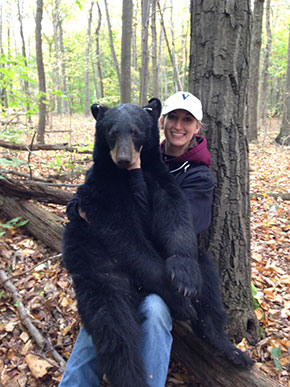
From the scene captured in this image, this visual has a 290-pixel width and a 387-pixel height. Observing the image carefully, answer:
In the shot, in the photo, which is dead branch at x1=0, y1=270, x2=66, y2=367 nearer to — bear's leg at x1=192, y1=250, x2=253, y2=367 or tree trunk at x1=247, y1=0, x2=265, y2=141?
bear's leg at x1=192, y1=250, x2=253, y2=367

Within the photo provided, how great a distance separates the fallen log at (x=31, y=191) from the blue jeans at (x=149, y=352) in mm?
2217

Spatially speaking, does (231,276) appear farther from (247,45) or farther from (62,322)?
(247,45)

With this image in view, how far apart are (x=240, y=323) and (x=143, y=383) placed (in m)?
1.25

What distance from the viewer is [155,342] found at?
184 cm

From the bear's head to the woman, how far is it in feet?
0.46

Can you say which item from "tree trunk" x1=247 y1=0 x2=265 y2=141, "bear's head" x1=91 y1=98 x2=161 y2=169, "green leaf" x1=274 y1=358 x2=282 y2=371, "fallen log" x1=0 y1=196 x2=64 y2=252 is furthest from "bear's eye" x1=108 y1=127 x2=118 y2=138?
"tree trunk" x1=247 y1=0 x2=265 y2=141

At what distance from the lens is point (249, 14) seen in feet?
7.36

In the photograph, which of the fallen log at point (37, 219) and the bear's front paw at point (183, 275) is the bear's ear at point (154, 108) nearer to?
the bear's front paw at point (183, 275)

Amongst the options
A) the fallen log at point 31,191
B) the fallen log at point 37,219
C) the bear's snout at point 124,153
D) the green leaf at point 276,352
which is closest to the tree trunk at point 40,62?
the fallen log at point 31,191

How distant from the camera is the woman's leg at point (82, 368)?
190 centimetres

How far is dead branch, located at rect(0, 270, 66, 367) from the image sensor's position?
94.2 inches

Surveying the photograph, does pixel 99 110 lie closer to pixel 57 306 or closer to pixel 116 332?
pixel 116 332

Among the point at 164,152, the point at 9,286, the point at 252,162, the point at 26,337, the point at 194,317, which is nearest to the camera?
the point at 194,317

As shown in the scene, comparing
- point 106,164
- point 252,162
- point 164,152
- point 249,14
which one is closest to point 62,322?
point 106,164
